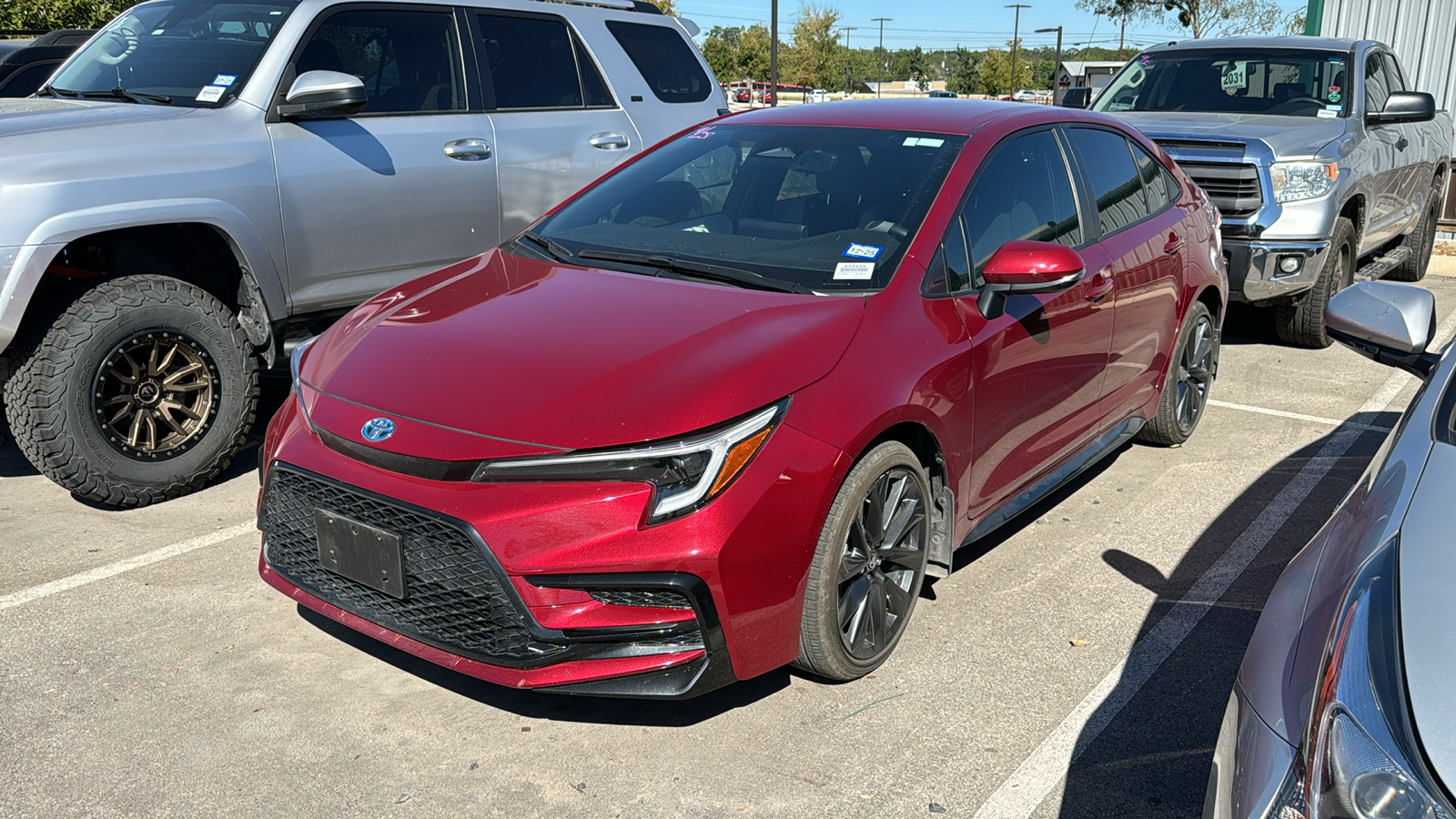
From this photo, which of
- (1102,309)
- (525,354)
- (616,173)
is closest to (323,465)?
(525,354)

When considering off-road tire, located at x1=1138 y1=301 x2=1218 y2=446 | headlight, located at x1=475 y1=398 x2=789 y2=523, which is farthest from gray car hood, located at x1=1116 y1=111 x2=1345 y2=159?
headlight, located at x1=475 y1=398 x2=789 y2=523

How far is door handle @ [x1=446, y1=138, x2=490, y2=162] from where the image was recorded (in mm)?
5652

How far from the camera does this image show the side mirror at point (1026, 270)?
3.68 m

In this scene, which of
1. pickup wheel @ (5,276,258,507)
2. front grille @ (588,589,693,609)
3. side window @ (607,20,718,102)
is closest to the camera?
front grille @ (588,589,693,609)

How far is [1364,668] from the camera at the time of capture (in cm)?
184

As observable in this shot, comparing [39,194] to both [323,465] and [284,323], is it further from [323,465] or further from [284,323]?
[323,465]

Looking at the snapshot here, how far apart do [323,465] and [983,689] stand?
78.1 inches

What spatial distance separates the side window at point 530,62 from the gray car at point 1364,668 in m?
4.69

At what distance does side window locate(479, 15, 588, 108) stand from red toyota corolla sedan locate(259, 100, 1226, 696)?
1709 millimetres

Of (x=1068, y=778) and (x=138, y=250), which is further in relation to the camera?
(x=138, y=250)

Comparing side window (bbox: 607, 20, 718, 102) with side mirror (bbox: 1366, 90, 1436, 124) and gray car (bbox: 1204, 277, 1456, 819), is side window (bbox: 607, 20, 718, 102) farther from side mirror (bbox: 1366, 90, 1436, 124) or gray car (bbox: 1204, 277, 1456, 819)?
gray car (bbox: 1204, 277, 1456, 819)

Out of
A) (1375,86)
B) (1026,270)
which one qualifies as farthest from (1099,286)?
(1375,86)

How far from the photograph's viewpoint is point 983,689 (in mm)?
3498

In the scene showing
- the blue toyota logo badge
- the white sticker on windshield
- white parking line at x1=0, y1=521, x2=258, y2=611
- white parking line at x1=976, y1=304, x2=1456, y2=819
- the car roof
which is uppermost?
the car roof
